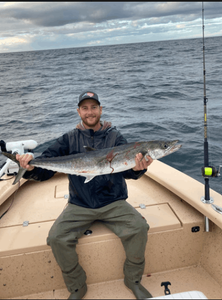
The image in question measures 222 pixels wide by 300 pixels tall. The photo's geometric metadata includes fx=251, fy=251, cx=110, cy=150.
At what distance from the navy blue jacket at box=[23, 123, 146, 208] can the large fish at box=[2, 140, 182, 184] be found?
0.20m

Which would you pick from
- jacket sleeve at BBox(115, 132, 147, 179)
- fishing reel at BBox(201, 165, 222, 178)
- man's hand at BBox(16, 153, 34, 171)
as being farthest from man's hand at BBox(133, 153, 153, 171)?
man's hand at BBox(16, 153, 34, 171)

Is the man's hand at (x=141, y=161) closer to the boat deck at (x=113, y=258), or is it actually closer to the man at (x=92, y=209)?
the man at (x=92, y=209)

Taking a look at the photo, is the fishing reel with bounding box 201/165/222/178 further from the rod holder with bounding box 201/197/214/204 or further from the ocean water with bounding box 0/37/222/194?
the ocean water with bounding box 0/37/222/194

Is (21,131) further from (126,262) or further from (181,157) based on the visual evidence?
(126,262)

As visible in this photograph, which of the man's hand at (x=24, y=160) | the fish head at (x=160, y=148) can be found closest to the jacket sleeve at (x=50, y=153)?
the man's hand at (x=24, y=160)

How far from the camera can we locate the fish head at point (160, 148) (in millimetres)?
2783

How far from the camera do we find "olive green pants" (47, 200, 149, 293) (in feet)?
8.30

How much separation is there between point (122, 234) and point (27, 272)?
112cm

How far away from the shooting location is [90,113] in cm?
308

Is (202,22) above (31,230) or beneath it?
above

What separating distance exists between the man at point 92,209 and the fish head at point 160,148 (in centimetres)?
9

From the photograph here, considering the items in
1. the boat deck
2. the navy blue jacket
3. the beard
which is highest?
the beard

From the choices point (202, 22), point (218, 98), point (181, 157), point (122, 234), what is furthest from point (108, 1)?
point (218, 98)

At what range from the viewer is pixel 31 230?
2.96 metres
